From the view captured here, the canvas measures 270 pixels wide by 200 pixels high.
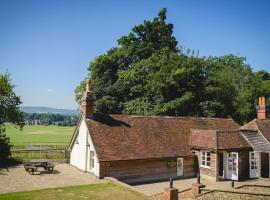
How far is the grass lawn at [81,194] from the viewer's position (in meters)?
18.2

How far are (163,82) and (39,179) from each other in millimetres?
24300

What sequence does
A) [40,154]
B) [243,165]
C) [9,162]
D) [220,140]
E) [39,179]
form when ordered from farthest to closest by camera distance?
[40,154] → [9,162] → [243,165] → [220,140] → [39,179]

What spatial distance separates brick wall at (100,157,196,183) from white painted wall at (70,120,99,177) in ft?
3.89

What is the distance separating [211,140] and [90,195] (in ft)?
42.7

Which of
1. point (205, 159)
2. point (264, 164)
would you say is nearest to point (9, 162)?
point (205, 159)

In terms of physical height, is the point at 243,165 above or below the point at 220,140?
below

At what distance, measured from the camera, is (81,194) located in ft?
63.0

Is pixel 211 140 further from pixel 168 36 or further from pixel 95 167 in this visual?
pixel 168 36

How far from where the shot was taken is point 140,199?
1770 centimetres

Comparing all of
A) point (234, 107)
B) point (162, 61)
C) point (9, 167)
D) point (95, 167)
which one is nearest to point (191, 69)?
point (162, 61)

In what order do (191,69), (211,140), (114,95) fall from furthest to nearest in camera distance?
1. (114,95)
2. (191,69)
3. (211,140)

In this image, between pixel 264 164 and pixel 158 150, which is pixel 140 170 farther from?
pixel 264 164

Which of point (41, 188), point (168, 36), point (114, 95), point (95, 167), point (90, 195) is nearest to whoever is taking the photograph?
point (90, 195)

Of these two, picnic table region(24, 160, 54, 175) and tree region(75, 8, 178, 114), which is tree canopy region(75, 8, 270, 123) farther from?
picnic table region(24, 160, 54, 175)
